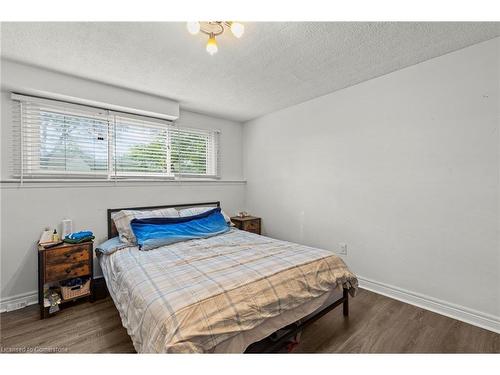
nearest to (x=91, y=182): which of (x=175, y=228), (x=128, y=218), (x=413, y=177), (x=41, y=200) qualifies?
(x=41, y=200)

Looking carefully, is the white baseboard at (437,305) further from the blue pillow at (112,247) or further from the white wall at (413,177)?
the blue pillow at (112,247)

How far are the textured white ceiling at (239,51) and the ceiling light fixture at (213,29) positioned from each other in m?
0.09

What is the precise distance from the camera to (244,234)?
2.80 meters

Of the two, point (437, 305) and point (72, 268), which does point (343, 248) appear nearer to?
point (437, 305)

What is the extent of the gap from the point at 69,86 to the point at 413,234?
3739 millimetres

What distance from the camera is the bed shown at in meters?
1.16

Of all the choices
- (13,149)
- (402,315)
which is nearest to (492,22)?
(402,315)

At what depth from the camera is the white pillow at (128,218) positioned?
7.93ft

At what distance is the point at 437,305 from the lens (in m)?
2.08

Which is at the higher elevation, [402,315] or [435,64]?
[435,64]

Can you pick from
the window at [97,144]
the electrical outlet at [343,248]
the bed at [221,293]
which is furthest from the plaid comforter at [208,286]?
the window at [97,144]

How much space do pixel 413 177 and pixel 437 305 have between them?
46.8 inches

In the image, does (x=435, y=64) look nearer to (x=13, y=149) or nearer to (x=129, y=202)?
(x=129, y=202)

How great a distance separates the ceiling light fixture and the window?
1.76 meters
